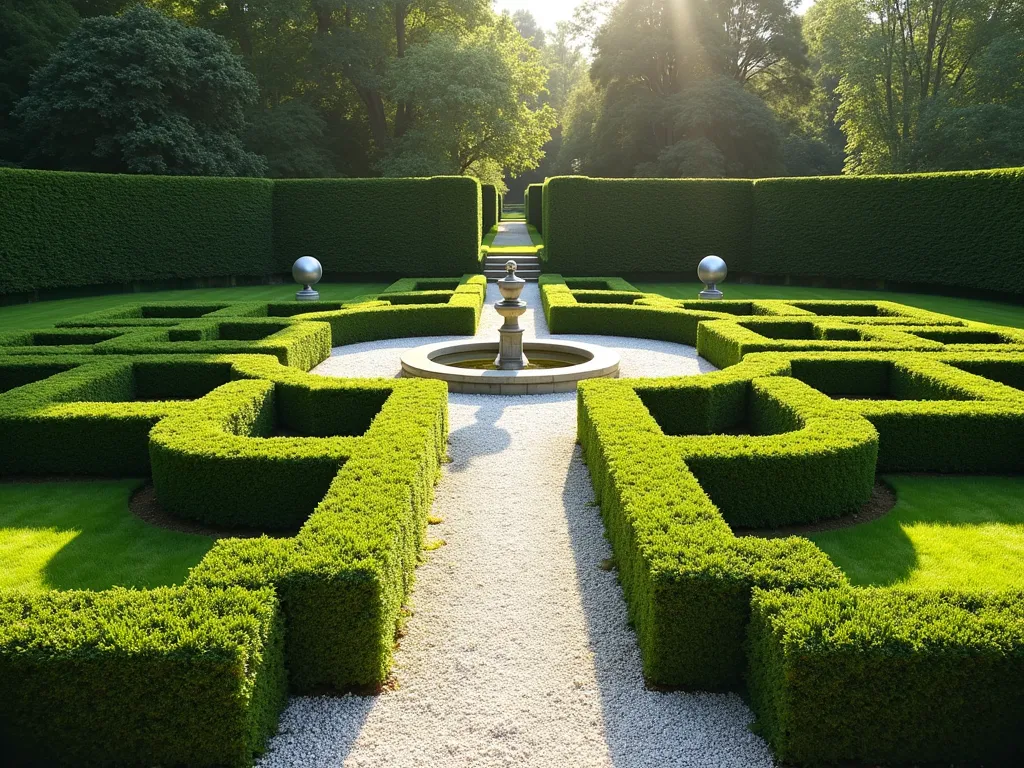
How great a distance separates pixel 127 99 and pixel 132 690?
31198mm

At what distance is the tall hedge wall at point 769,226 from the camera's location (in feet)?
75.9

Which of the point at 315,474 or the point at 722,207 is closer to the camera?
the point at 315,474

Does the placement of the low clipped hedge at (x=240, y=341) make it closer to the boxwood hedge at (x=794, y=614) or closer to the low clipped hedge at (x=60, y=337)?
the low clipped hedge at (x=60, y=337)

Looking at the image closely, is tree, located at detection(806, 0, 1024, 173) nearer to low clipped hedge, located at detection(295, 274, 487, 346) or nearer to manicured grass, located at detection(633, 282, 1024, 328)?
manicured grass, located at detection(633, 282, 1024, 328)

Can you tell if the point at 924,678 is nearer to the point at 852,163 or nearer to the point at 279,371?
the point at 279,371

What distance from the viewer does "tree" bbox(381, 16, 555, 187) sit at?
36.0 m

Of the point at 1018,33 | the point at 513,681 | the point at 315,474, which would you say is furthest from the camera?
the point at 1018,33

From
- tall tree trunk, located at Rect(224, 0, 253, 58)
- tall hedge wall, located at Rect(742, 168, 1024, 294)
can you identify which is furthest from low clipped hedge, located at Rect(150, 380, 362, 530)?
tall tree trunk, located at Rect(224, 0, 253, 58)

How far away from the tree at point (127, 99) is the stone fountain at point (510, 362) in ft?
71.1

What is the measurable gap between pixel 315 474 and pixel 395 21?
42.3m

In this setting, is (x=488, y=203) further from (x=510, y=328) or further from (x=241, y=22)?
(x=510, y=328)

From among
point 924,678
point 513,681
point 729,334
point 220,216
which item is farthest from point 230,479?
point 220,216

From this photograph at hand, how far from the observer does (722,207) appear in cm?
2691

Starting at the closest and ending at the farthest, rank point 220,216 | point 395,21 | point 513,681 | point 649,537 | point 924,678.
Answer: point 924,678, point 513,681, point 649,537, point 220,216, point 395,21
